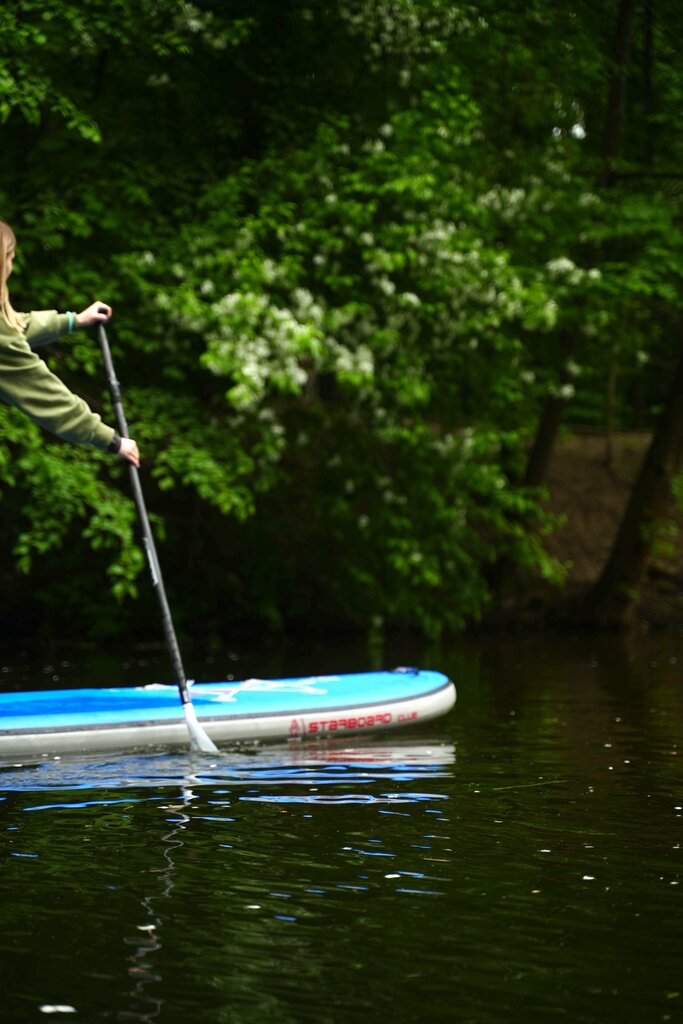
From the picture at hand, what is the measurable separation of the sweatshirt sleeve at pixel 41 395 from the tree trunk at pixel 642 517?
35.9 feet

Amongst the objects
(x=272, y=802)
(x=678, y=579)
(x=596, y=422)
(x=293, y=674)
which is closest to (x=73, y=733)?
(x=272, y=802)

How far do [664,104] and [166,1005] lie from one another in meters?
14.2

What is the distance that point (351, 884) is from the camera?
5.41 meters

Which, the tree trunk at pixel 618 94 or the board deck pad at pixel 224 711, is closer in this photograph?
the board deck pad at pixel 224 711

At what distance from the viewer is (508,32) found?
48.0 ft

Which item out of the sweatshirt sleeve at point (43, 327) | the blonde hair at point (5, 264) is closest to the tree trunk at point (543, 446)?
the sweatshirt sleeve at point (43, 327)

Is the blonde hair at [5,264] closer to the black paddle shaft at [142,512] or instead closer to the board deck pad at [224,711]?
the black paddle shaft at [142,512]

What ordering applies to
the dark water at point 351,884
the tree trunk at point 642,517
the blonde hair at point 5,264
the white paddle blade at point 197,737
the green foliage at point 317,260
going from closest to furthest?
the dark water at point 351,884 → the blonde hair at point 5,264 → the white paddle blade at point 197,737 → the green foliage at point 317,260 → the tree trunk at point 642,517

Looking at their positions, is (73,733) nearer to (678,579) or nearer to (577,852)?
(577,852)

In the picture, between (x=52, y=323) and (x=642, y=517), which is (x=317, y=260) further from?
(x=642, y=517)

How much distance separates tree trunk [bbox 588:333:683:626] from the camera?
18.3m

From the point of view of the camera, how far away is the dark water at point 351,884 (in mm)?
4180

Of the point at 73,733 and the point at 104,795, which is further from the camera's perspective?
the point at 73,733

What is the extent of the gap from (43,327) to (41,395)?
1.60 ft
